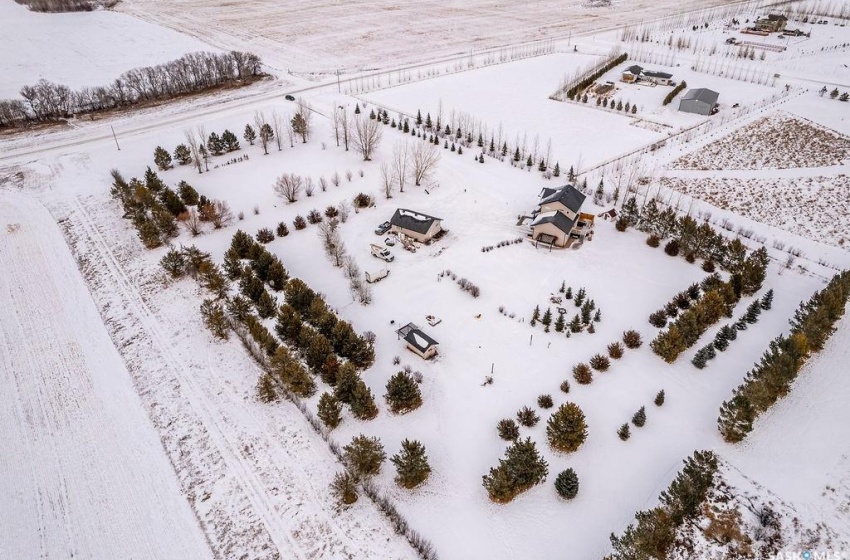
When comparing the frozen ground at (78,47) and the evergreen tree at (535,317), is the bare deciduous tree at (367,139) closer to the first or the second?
the evergreen tree at (535,317)

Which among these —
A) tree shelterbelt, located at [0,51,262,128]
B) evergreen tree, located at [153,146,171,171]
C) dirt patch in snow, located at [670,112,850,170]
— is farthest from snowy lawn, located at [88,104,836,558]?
tree shelterbelt, located at [0,51,262,128]

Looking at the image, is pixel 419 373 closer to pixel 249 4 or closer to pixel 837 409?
pixel 837 409

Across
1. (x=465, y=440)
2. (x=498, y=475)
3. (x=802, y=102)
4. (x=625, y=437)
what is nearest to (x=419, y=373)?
(x=465, y=440)

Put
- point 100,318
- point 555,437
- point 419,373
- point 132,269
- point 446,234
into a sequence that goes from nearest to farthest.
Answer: point 555,437 < point 419,373 < point 100,318 < point 132,269 < point 446,234

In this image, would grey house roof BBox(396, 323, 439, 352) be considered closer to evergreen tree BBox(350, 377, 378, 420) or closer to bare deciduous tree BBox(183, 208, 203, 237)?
evergreen tree BBox(350, 377, 378, 420)

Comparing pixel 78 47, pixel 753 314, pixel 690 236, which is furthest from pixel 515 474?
pixel 78 47

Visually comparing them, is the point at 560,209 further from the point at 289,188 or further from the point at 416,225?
the point at 289,188
